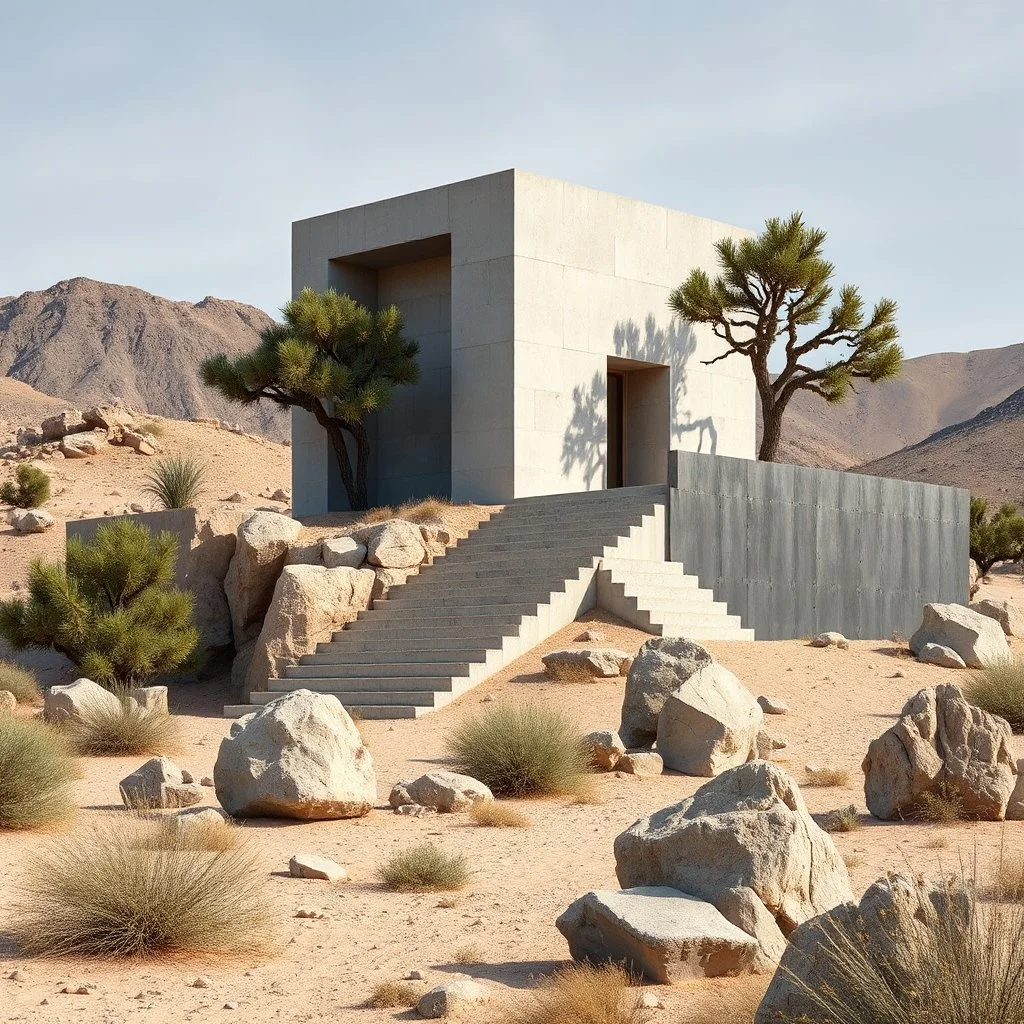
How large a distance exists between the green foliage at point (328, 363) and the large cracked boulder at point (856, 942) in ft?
61.6

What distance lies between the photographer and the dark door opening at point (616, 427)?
85.3 feet

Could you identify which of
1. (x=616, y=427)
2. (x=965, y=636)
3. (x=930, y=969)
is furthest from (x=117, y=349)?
(x=930, y=969)

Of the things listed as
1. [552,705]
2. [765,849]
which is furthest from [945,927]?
[552,705]

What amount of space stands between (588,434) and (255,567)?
20.5 feet

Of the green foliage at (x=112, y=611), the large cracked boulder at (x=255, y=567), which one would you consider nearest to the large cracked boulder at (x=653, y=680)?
the green foliage at (x=112, y=611)

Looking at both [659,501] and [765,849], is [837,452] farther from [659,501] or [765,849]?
[765,849]

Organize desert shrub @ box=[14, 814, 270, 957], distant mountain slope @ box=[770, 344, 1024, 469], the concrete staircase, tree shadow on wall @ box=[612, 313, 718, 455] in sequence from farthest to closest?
1. distant mountain slope @ box=[770, 344, 1024, 469]
2. tree shadow on wall @ box=[612, 313, 718, 455]
3. the concrete staircase
4. desert shrub @ box=[14, 814, 270, 957]

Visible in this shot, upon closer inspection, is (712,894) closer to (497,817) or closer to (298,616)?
(497,817)

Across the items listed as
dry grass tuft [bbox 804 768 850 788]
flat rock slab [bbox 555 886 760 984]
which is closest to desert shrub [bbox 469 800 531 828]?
dry grass tuft [bbox 804 768 850 788]

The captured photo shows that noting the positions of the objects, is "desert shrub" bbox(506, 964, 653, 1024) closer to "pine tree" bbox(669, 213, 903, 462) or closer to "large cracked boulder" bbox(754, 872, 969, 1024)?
"large cracked boulder" bbox(754, 872, 969, 1024)

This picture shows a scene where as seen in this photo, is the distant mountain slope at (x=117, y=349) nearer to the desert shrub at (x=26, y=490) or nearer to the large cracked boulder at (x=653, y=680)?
the desert shrub at (x=26, y=490)

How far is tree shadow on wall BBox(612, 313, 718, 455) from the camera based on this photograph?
2455 centimetres

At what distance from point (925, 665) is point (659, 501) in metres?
4.12

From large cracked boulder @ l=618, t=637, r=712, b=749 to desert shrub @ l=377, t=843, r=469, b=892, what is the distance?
16.8 feet
